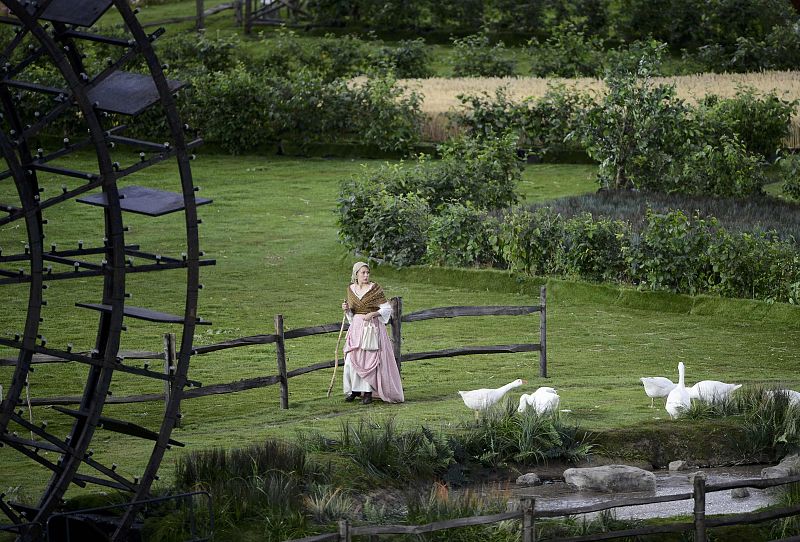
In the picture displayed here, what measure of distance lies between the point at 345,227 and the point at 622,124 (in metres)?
6.16

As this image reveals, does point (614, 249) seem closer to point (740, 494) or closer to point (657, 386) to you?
point (657, 386)

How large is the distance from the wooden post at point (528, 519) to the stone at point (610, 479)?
2.72m

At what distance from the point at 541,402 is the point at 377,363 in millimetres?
2529

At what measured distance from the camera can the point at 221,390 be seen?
49.7 ft

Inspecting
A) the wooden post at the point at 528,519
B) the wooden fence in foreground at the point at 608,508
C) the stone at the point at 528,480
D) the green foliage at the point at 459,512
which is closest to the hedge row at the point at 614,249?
the stone at the point at 528,480

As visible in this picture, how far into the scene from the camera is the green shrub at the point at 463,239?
23391 millimetres

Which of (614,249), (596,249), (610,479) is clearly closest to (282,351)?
(610,479)

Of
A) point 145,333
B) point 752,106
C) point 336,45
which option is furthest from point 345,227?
point 336,45

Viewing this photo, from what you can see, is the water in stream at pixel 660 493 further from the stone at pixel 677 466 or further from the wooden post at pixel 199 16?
the wooden post at pixel 199 16

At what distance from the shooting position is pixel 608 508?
34.8 feet

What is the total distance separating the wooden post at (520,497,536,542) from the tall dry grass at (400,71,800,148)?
969 inches

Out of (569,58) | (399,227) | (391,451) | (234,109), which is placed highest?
(569,58)

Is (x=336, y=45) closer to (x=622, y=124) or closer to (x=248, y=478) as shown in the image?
(x=622, y=124)

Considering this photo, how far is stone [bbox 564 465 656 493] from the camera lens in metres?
12.8
